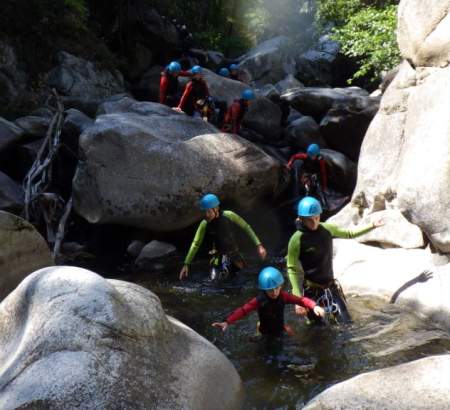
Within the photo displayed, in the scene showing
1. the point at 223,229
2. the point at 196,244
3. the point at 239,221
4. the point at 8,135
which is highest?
the point at 239,221

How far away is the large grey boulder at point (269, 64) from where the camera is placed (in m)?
28.2

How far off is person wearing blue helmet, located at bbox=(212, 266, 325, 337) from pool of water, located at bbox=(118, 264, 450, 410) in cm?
32

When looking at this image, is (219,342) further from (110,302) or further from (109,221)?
(109,221)

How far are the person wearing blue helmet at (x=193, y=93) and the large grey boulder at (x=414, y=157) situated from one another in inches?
210

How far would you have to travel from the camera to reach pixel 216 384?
599 centimetres

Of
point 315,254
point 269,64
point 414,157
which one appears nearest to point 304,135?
point 414,157

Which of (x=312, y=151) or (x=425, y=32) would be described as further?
(x=312, y=151)

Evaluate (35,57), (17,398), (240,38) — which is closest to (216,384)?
(17,398)

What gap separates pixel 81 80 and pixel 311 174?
10129 mm

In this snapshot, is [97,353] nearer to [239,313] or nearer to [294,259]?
[239,313]

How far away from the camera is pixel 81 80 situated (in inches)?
853

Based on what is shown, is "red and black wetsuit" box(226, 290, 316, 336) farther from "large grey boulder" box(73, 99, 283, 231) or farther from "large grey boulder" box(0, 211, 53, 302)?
"large grey boulder" box(73, 99, 283, 231)

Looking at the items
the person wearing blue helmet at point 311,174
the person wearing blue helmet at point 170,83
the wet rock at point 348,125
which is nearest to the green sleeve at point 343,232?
the person wearing blue helmet at point 311,174

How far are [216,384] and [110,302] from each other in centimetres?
139
